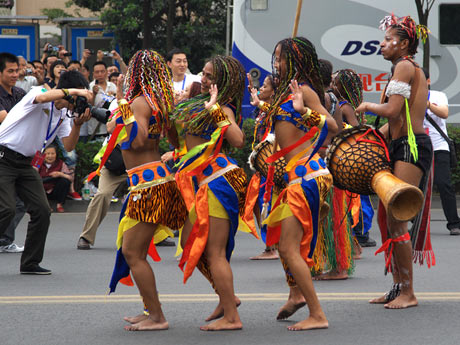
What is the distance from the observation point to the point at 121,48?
Result: 28438 millimetres

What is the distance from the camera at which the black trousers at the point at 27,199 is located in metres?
8.32

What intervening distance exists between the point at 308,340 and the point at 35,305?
7.68ft

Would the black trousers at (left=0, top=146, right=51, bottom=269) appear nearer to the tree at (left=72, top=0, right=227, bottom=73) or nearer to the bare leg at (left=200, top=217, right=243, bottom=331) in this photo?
the bare leg at (left=200, top=217, right=243, bottom=331)

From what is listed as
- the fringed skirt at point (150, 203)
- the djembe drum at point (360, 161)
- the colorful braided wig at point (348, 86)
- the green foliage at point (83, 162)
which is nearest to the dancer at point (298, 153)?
the djembe drum at point (360, 161)

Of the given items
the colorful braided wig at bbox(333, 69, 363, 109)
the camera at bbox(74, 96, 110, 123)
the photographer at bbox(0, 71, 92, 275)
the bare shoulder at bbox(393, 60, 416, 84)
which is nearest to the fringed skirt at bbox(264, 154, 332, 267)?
the bare shoulder at bbox(393, 60, 416, 84)

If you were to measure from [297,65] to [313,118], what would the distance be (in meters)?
0.39

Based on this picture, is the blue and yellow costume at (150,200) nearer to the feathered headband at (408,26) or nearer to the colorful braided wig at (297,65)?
the colorful braided wig at (297,65)

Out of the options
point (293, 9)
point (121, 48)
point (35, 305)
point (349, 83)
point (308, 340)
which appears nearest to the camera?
point (308, 340)

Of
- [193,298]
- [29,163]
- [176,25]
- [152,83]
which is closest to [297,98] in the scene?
[152,83]

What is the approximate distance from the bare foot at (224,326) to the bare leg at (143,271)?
30 cm

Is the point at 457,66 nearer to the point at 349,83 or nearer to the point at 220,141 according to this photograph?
the point at 349,83

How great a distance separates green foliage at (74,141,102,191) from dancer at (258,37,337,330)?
8152mm

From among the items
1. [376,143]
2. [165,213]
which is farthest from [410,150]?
[165,213]

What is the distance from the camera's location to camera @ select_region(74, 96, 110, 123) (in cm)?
721
